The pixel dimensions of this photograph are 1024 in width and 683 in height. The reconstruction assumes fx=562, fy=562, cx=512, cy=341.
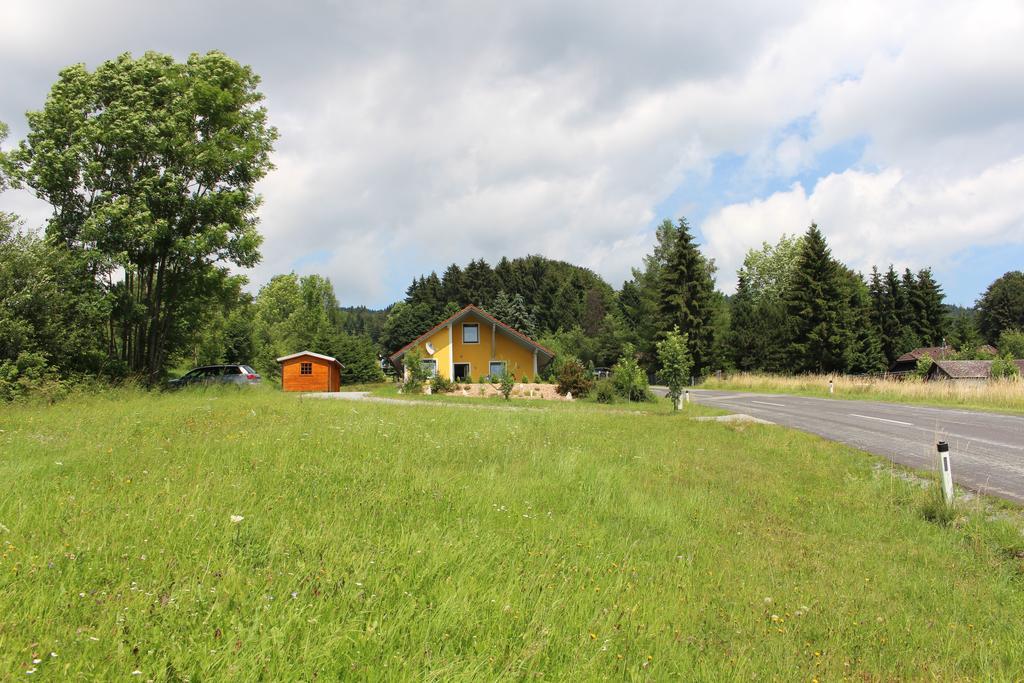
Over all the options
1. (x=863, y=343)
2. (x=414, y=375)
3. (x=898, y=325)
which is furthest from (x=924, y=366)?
(x=414, y=375)

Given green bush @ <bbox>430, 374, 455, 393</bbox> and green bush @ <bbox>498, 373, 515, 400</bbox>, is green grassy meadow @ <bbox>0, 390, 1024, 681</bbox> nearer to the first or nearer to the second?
green bush @ <bbox>498, 373, 515, 400</bbox>

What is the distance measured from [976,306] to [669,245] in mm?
46781

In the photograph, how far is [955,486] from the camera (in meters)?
7.90

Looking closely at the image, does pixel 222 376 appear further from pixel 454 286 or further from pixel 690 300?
pixel 454 286

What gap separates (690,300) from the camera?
2175 inches

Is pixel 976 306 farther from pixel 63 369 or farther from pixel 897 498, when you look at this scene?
pixel 63 369

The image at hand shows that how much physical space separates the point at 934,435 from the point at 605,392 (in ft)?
49.4

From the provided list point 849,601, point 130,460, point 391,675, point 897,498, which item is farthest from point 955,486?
point 130,460

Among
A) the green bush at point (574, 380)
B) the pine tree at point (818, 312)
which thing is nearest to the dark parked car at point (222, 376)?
the green bush at point (574, 380)

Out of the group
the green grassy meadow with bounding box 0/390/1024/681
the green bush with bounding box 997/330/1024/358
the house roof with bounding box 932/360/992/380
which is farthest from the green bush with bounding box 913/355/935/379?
the green grassy meadow with bounding box 0/390/1024/681

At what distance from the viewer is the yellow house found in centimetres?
3809

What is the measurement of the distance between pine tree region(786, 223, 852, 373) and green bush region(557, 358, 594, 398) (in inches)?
1240

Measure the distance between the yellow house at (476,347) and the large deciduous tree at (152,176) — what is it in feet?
53.1

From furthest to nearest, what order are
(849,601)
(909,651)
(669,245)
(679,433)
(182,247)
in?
(669,245) < (182,247) < (679,433) < (849,601) < (909,651)
